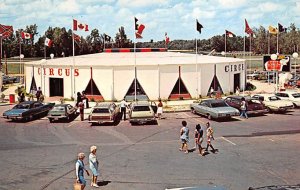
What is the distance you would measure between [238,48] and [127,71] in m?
127

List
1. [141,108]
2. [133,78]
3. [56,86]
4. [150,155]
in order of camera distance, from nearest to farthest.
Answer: [150,155] < [141,108] < [133,78] < [56,86]

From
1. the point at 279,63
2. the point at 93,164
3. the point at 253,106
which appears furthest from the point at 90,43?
the point at 93,164

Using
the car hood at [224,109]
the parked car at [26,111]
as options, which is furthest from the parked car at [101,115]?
the car hood at [224,109]

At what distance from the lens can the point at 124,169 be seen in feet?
50.9

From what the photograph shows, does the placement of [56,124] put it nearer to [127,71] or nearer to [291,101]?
[127,71]

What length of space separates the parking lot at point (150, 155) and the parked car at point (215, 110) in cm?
63

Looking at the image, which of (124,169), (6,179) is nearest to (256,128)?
(124,169)

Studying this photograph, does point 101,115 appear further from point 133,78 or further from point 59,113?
point 133,78

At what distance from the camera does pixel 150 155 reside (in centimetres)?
1777

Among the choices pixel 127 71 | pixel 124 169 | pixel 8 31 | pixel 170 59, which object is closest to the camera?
pixel 124 169

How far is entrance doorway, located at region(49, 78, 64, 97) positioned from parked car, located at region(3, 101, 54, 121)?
10.3 m

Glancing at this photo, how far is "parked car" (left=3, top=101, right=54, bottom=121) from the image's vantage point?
27.2m

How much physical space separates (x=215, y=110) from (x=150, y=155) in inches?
394

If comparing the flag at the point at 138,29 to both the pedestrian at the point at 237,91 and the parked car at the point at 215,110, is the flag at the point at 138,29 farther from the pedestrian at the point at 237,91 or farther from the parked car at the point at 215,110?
A: the pedestrian at the point at 237,91
